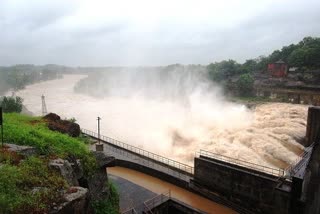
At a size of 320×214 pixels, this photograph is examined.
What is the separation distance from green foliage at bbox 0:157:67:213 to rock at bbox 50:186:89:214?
22 centimetres

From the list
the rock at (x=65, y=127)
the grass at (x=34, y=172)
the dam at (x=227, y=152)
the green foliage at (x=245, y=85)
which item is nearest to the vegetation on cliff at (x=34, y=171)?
the grass at (x=34, y=172)

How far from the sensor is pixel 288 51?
252 ft

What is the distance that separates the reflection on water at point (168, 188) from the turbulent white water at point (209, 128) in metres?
6.35

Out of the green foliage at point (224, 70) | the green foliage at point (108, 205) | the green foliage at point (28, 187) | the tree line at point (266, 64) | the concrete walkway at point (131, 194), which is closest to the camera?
the green foliage at point (28, 187)

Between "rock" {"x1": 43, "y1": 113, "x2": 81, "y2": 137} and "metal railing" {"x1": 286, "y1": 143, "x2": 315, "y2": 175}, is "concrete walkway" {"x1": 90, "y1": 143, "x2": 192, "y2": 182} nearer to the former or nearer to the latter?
"rock" {"x1": 43, "y1": 113, "x2": 81, "y2": 137}

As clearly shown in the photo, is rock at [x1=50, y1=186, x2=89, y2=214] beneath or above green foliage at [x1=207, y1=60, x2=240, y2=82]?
beneath

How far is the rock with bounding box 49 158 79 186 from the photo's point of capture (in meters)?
8.80

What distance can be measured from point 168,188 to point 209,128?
17.8 metres

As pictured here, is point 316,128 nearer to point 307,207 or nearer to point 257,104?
point 307,207

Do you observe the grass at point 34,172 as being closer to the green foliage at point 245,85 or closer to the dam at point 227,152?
the dam at point 227,152

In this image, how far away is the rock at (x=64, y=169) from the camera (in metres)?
8.80

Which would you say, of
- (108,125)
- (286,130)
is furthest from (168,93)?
(286,130)

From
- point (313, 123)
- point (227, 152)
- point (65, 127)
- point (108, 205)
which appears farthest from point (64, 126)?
point (313, 123)

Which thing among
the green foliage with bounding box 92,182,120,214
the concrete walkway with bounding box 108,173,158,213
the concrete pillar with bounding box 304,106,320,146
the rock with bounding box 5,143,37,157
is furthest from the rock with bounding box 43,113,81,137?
the concrete pillar with bounding box 304,106,320,146
